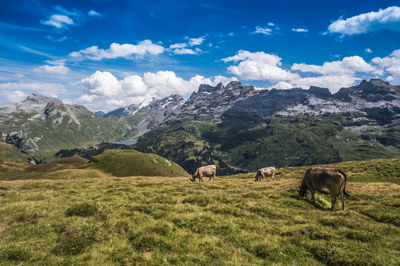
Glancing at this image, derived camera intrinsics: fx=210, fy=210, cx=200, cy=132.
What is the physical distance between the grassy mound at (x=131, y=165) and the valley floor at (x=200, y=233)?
109 metres

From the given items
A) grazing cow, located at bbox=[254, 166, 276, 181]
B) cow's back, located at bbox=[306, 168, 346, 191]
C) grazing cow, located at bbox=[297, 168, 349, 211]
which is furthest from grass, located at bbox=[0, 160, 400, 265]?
grazing cow, located at bbox=[254, 166, 276, 181]

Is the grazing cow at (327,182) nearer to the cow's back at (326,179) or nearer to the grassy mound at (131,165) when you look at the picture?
the cow's back at (326,179)

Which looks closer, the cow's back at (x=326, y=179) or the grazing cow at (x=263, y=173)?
the cow's back at (x=326, y=179)

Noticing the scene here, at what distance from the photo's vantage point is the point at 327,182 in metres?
16.7

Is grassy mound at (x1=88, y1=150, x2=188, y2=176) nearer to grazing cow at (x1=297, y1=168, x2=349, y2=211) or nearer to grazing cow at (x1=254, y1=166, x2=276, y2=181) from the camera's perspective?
grazing cow at (x1=254, y1=166, x2=276, y2=181)

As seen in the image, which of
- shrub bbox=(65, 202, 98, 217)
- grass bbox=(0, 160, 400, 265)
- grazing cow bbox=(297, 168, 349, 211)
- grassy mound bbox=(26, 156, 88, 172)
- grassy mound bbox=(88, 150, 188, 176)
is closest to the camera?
grass bbox=(0, 160, 400, 265)

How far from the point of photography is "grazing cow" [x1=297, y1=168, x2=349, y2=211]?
1627 cm

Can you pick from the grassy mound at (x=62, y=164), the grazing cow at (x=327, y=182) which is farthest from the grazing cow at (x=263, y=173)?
the grassy mound at (x=62, y=164)

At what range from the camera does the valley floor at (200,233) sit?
375 inches

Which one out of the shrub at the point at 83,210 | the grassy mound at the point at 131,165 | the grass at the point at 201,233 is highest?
the shrub at the point at 83,210

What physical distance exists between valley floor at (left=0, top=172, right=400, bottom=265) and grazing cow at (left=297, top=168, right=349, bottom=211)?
1.42m

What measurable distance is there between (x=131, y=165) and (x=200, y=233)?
132 metres

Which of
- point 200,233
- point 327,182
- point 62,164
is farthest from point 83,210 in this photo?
point 62,164

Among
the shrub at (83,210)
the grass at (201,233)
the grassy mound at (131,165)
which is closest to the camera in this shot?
the grass at (201,233)
